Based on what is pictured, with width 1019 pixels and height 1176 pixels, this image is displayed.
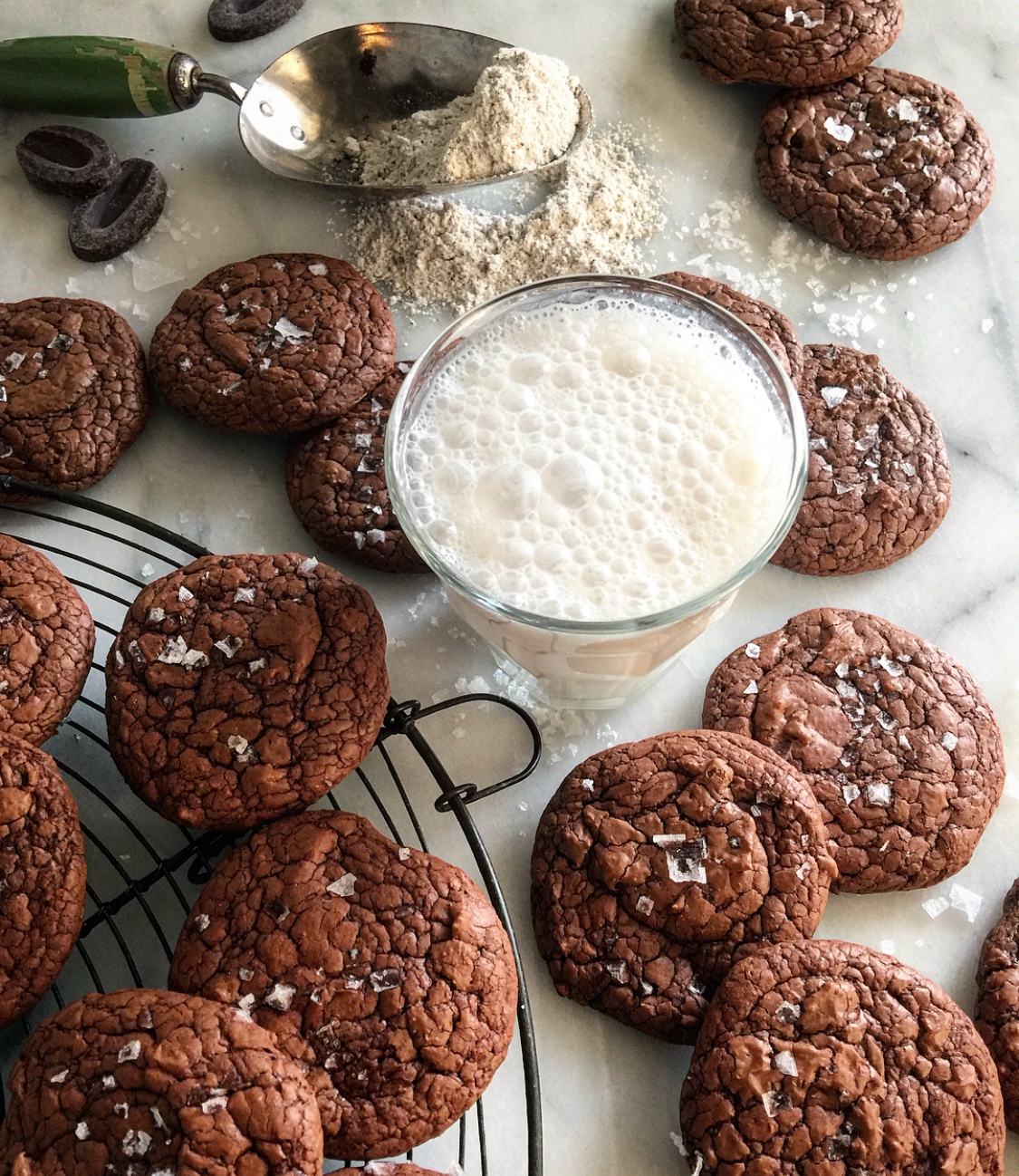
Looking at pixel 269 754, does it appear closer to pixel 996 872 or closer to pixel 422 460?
pixel 422 460

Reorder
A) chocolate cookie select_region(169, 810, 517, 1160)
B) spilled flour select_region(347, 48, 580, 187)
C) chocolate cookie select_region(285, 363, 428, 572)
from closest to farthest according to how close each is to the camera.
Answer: chocolate cookie select_region(169, 810, 517, 1160) < chocolate cookie select_region(285, 363, 428, 572) < spilled flour select_region(347, 48, 580, 187)

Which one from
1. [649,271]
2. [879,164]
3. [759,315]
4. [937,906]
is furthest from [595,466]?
[879,164]

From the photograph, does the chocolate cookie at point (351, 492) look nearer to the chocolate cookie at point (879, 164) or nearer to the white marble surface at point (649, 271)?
the white marble surface at point (649, 271)

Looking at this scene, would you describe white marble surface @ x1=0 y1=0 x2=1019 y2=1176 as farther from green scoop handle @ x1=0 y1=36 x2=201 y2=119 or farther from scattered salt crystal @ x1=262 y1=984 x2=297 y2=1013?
scattered salt crystal @ x1=262 y1=984 x2=297 y2=1013

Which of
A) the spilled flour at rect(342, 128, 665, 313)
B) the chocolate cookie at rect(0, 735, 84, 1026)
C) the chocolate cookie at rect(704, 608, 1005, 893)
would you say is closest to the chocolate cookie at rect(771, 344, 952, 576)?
the chocolate cookie at rect(704, 608, 1005, 893)

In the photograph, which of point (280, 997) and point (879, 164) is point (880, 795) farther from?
point (879, 164)
